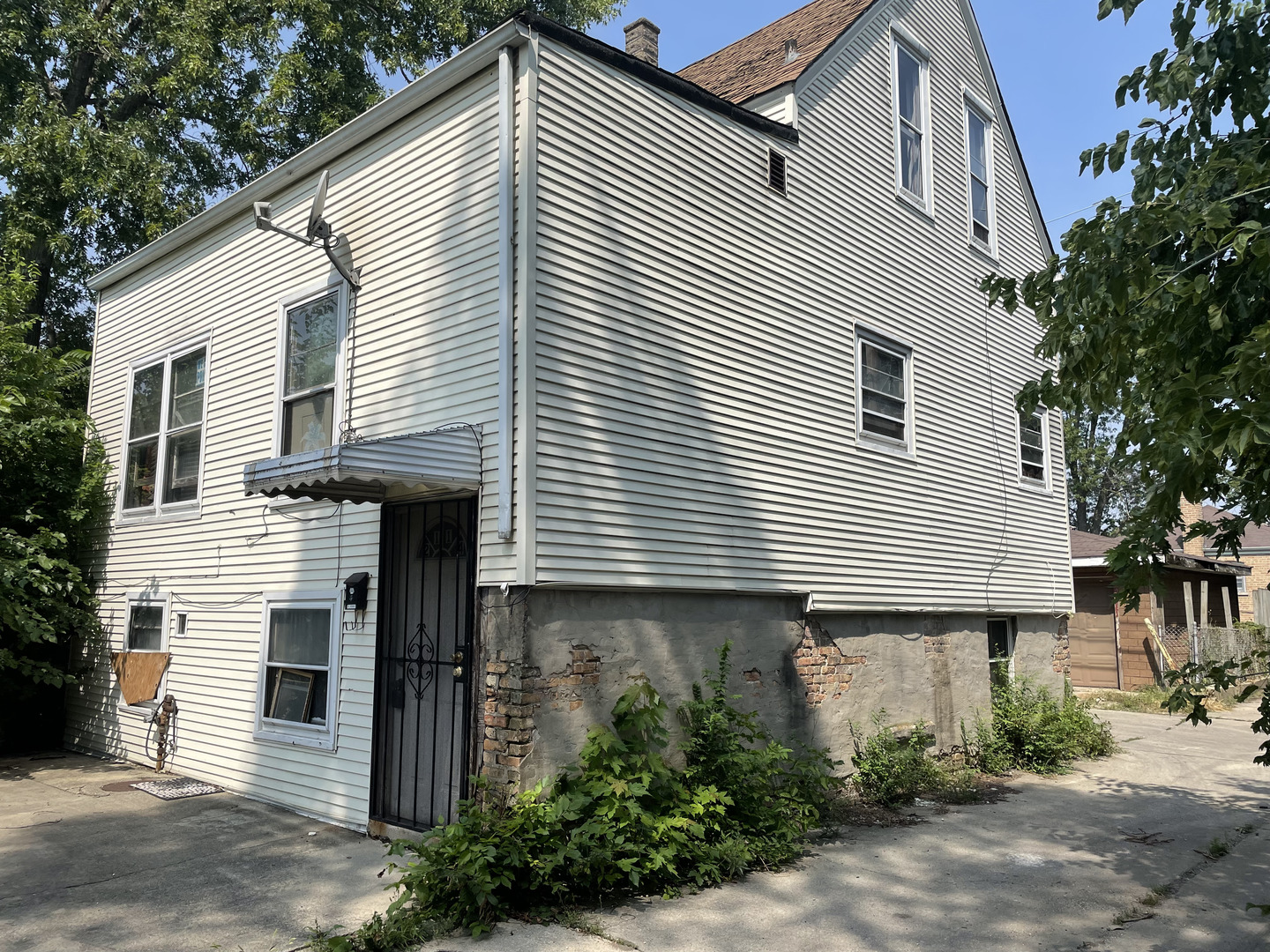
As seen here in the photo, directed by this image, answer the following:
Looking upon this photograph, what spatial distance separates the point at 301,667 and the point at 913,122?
10.2 meters

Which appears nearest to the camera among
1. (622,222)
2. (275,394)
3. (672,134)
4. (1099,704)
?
(622,222)

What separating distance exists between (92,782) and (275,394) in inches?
177

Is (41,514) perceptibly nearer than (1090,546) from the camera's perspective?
Yes

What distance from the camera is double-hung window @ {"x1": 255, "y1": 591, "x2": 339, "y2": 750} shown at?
7.92m

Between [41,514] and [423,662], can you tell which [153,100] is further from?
[423,662]

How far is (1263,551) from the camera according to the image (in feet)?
146

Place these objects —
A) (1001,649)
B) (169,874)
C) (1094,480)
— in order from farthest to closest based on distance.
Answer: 1. (1094,480)
2. (1001,649)
3. (169,874)

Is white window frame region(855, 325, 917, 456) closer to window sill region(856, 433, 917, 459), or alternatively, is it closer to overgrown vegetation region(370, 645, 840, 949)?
window sill region(856, 433, 917, 459)

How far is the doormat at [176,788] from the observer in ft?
28.7

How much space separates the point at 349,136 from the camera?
8.37 m

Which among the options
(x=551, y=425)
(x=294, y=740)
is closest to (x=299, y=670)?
(x=294, y=740)

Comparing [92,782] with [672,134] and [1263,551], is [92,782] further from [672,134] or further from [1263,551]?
[1263,551]

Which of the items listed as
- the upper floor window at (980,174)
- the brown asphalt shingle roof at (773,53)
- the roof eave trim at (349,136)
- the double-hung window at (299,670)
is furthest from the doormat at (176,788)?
the upper floor window at (980,174)

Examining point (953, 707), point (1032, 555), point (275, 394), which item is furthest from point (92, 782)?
point (1032, 555)
